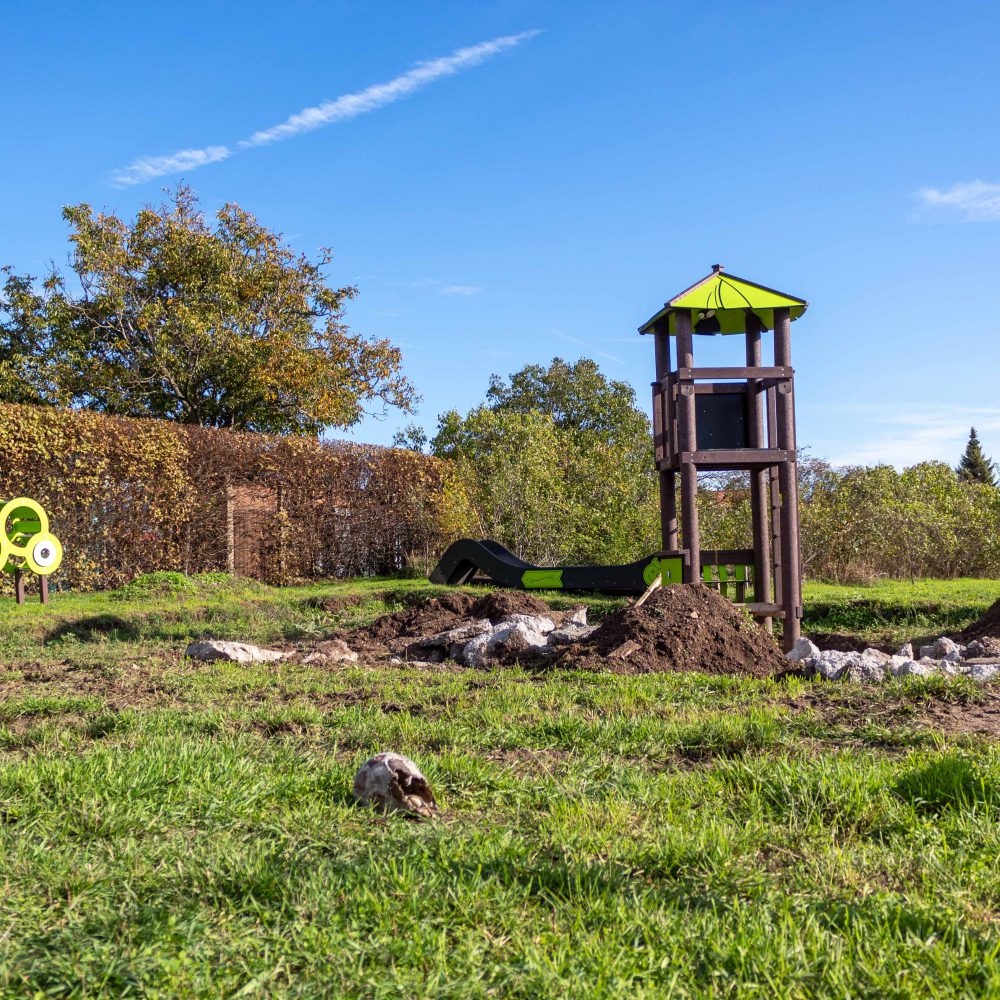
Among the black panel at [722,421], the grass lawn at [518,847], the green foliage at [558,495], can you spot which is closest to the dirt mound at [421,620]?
the black panel at [722,421]

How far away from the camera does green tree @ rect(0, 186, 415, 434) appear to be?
19.9m

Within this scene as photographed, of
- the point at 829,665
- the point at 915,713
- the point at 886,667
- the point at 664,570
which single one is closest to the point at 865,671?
the point at 886,667

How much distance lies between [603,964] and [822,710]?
2818mm

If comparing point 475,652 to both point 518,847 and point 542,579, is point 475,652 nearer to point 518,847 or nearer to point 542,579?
point 542,579

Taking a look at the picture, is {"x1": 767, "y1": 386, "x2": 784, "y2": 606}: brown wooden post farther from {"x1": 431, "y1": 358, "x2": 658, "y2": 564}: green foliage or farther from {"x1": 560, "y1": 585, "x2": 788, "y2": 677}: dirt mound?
{"x1": 431, "y1": 358, "x2": 658, "y2": 564}: green foliage

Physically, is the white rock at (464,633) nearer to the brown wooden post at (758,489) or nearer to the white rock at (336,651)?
the white rock at (336,651)

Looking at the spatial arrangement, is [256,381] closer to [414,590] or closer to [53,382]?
[53,382]

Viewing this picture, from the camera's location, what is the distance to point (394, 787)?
3.20 metres

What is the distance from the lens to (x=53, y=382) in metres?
19.6

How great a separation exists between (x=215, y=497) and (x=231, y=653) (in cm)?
855

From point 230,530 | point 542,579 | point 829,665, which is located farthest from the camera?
point 230,530

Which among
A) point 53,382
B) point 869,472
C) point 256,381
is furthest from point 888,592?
point 53,382

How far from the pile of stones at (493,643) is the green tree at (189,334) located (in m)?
13.4

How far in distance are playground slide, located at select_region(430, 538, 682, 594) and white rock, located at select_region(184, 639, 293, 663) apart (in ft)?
12.9
